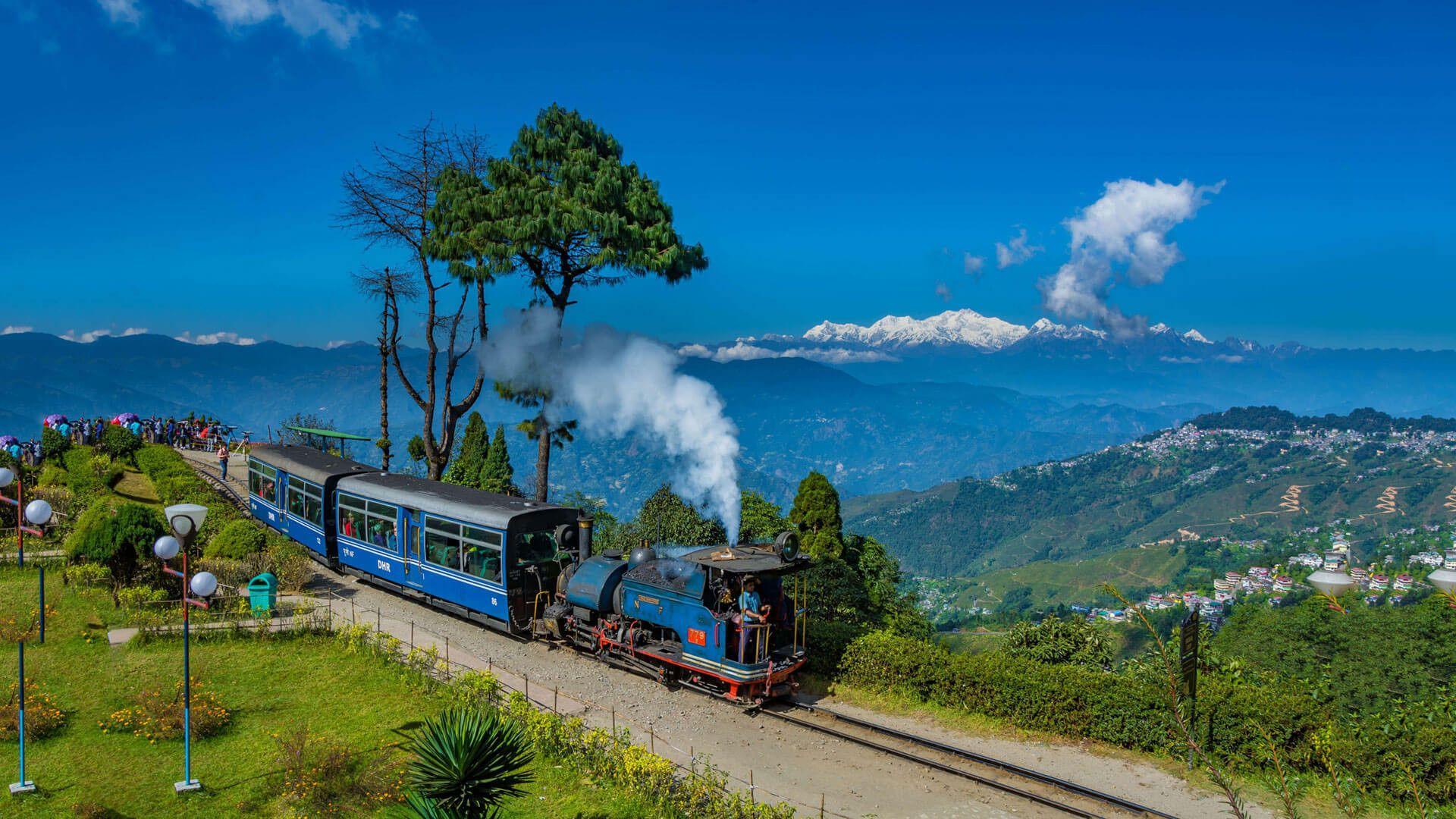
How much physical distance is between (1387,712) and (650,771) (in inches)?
460

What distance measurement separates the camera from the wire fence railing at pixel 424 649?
43.7 ft

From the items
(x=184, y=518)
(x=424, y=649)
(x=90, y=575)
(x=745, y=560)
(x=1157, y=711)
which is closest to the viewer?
(x=184, y=518)

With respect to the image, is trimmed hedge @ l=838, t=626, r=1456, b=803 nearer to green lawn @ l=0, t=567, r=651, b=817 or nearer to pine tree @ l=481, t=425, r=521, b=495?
green lawn @ l=0, t=567, r=651, b=817

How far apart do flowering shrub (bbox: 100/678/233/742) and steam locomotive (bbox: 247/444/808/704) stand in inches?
237

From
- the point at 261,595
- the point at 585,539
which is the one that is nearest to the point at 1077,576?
the point at 585,539

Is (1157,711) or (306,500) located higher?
(306,500)

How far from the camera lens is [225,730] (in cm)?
1379

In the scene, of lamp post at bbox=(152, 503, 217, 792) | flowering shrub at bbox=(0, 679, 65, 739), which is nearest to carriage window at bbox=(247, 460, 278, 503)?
flowering shrub at bbox=(0, 679, 65, 739)

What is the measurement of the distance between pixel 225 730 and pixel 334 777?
307 cm

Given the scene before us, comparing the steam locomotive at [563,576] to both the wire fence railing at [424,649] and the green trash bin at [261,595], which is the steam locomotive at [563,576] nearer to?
the wire fence railing at [424,649]

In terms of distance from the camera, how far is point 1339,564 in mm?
7664

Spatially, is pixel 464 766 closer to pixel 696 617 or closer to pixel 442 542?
pixel 696 617

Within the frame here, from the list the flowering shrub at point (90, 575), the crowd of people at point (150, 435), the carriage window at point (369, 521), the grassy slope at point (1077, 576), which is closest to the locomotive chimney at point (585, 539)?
the carriage window at point (369, 521)

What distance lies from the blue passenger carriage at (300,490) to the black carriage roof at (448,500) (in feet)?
3.95
